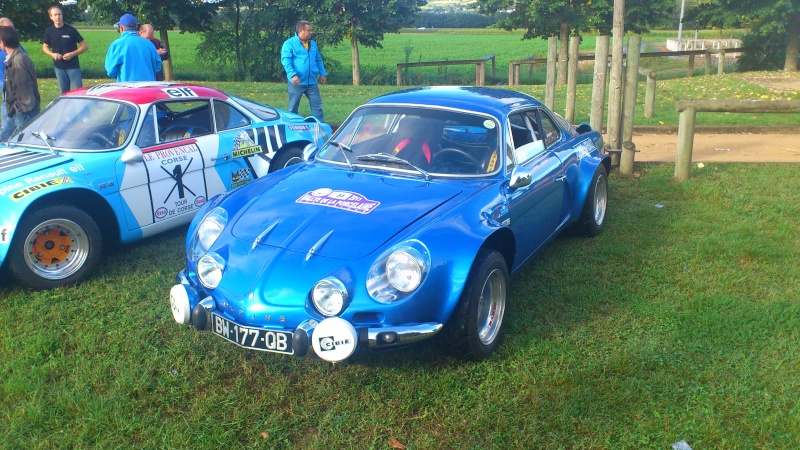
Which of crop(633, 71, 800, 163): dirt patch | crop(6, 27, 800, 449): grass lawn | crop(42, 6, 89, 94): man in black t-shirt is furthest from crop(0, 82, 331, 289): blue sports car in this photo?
crop(633, 71, 800, 163): dirt patch

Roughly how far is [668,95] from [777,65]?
1289cm

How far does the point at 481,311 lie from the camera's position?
399 centimetres

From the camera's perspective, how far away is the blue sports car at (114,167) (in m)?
4.80

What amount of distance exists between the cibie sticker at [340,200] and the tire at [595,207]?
246cm

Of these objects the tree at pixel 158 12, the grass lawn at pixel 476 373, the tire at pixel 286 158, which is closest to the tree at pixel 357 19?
the tree at pixel 158 12

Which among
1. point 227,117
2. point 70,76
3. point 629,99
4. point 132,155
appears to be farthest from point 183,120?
point 629,99

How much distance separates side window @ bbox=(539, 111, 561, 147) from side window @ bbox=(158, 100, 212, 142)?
2.91m

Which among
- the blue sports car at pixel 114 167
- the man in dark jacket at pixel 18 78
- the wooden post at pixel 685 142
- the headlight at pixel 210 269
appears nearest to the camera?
the headlight at pixel 210 269

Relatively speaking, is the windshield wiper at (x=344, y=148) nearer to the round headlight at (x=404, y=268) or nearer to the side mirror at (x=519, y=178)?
the side mirror at (x=519, y=178)

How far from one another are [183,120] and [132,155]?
96 centimetres

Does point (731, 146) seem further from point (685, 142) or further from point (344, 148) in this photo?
point (344, 148)

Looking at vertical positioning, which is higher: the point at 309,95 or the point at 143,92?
the point at 143,92

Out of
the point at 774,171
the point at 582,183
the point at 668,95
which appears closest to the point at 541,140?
the point at 582,183

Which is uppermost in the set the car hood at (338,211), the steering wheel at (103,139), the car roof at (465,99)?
the car roof at (465,99)
